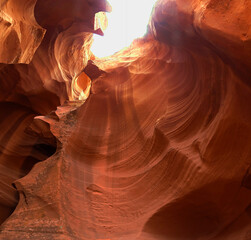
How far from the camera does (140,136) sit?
6.69m

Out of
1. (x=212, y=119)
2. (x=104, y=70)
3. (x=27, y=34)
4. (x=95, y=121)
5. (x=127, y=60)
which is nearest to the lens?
(x=212, y=119)

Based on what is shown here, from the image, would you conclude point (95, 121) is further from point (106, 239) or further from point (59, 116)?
point (106, 239)

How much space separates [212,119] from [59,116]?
4.04 metres

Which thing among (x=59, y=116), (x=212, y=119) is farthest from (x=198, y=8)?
(x=59, y=116)

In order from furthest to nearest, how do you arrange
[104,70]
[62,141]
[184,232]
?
[104,70]
[62,141]
[184,232]

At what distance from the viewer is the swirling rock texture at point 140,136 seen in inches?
185

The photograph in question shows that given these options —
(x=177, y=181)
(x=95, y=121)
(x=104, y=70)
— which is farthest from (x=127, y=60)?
(x=177, y=181)

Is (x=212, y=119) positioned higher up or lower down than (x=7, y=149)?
higher up

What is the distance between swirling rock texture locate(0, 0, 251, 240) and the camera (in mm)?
4703

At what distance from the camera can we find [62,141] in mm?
6520

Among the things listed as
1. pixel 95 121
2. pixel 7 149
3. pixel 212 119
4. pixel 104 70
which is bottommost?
pixel 7 149

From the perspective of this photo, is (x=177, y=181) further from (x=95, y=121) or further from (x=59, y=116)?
(x=59, y=116)

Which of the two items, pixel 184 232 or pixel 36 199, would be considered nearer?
pixel 184 232

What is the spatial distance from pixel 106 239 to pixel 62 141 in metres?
2.83
